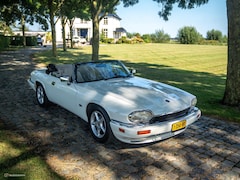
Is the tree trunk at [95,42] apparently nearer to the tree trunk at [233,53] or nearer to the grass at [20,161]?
the tree trunk at [233,53]

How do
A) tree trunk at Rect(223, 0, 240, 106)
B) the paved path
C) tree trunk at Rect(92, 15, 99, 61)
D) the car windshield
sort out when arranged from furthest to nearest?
tree trunk at Rect(92, 15, 99, 61)
tree trunk at Rect(223, 0, 240, 106)
the car windshield
the paved path

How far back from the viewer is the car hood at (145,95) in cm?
369


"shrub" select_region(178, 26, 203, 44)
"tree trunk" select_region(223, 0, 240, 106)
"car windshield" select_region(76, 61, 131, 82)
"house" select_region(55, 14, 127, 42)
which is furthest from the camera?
"house" select_region(55, 14, 127, 42)

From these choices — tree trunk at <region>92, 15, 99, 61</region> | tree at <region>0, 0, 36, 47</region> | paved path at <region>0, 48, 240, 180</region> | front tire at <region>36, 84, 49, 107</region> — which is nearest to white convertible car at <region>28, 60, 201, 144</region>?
paved path at <region>0, 48, 240, 180</region>

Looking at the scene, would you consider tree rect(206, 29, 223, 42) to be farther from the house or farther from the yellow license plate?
the yellow license plate

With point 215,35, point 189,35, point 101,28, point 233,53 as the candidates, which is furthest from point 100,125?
point 215,35

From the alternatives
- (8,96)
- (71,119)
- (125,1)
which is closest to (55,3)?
(125,1)

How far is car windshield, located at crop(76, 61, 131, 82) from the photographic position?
4820mm

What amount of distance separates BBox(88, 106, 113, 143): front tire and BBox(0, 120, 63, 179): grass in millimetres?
1033

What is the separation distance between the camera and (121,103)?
3695 millimetres

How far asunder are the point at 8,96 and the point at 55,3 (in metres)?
17.5

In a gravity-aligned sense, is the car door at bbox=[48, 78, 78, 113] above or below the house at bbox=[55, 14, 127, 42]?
below

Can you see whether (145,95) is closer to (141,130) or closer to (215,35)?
(141,130)

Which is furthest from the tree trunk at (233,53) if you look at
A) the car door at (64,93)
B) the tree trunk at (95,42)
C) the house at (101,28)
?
the house at (101,28)
